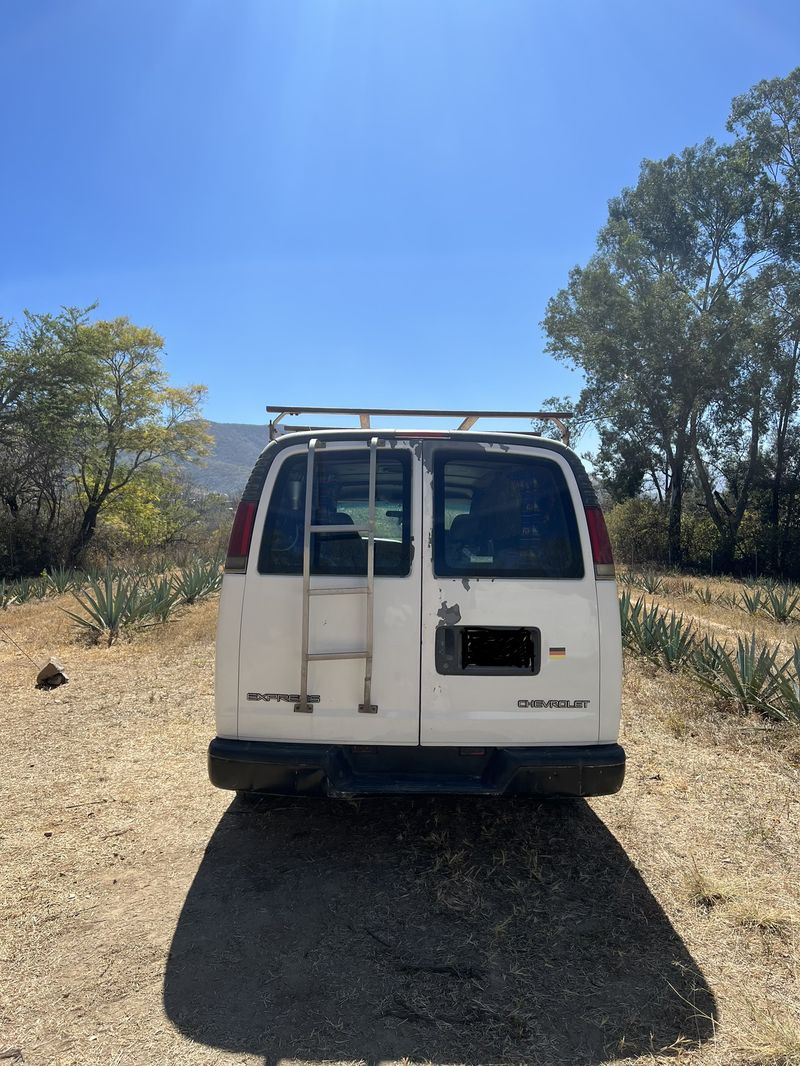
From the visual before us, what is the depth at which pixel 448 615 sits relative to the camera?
2850 millimetres

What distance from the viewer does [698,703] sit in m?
5.81

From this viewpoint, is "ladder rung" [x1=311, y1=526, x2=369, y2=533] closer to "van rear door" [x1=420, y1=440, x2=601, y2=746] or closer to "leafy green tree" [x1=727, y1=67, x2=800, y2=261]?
"van rear door" [x1=420, y1=440, x2=601, y2=746]

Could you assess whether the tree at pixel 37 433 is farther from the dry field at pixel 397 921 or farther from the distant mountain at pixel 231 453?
the distant mountain at pixel 231 453

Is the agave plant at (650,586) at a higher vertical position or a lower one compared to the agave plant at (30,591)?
higher

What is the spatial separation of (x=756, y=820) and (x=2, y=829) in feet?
14.1

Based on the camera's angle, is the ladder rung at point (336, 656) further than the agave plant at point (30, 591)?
No

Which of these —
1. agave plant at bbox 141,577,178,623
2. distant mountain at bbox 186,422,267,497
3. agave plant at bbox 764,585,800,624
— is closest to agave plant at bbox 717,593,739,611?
agave plant at bbox 764,585,800,624

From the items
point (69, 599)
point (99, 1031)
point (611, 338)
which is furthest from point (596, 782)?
point (611, 338)

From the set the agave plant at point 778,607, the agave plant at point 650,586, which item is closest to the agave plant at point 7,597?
the agave plant at point 650,586

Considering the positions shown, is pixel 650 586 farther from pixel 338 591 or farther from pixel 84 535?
pixel 84 535

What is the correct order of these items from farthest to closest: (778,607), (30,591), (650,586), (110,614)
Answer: (650,586)
(30,591)
(778,607)
(110,614)

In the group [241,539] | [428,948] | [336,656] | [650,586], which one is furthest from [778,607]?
[241,539]

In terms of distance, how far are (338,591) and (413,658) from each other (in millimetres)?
453

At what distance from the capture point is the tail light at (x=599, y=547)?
9.69 ft
